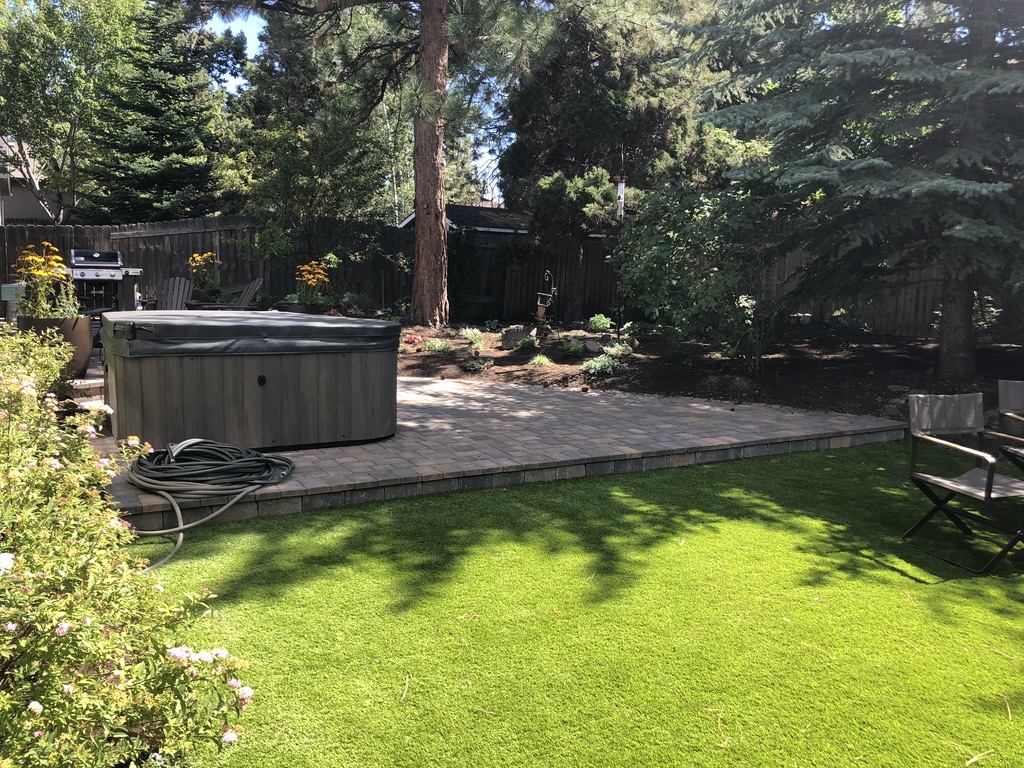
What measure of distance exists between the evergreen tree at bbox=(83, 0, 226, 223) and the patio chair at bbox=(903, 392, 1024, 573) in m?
20.4

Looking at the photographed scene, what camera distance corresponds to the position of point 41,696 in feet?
4.03

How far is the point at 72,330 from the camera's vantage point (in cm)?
604

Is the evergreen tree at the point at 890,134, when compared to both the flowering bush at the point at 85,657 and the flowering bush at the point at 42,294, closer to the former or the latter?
the flowering bush at the point at 85,657

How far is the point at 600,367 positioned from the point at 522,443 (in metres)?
3.67

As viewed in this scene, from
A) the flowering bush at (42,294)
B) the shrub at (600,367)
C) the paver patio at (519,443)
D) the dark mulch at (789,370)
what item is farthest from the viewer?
the shrub at (600,367)

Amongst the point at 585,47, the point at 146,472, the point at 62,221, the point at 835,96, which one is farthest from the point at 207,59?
the point at 146,472

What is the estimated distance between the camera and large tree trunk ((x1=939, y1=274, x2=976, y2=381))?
742 cm

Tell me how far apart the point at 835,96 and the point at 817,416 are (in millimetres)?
3311

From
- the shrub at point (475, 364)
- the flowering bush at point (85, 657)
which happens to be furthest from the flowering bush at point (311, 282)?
the flowering bush at point (85, 657)

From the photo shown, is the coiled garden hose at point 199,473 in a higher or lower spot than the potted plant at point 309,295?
lower

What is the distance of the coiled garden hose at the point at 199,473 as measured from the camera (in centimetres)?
357

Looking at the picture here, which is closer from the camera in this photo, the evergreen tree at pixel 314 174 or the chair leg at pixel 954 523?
the chair leg at pixel 954 523

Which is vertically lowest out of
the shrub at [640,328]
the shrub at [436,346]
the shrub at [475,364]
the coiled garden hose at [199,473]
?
the coiled garden hose at [199,473]

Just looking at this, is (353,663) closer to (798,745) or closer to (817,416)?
(798,745)
